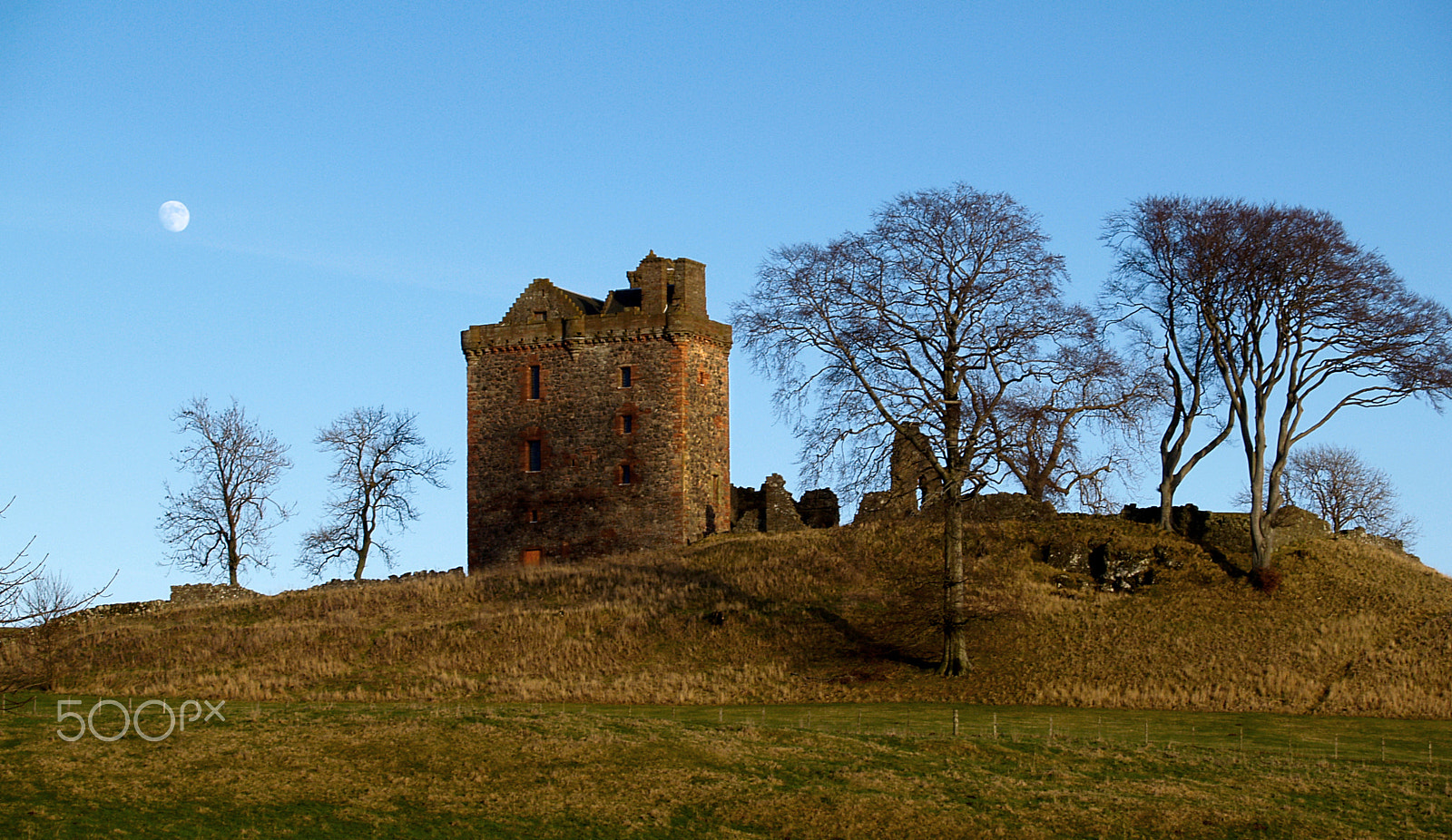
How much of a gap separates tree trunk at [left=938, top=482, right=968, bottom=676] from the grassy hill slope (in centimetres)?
52

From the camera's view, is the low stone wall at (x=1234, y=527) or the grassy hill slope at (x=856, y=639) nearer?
the grassy hill slope at (x=856, y=639)

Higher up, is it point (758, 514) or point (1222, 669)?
point (758, 514)

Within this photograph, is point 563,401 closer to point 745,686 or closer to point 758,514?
point 758,514

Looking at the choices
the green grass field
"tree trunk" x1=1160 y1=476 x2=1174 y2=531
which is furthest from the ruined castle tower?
the green grass field

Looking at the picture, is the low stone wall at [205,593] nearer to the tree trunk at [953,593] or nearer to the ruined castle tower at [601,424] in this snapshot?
the ruined castle tower at [601,424]

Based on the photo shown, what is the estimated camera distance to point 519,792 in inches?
790

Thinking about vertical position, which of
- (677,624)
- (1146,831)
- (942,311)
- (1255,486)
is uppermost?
(942,311)

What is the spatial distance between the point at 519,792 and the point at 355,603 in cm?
2759

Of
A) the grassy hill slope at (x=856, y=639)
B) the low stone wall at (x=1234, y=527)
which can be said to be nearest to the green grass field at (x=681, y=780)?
the grassy hill slope at (x=856, y=639)

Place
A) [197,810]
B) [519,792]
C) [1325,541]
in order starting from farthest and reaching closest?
[1325,541], [519,792], [197,810]

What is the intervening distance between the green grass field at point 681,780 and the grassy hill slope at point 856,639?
18.3 ft

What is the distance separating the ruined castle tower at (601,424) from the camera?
5378 cm

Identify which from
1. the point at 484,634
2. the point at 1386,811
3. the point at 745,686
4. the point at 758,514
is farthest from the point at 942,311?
the point at 758,514

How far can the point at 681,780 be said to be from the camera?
2100 cm
